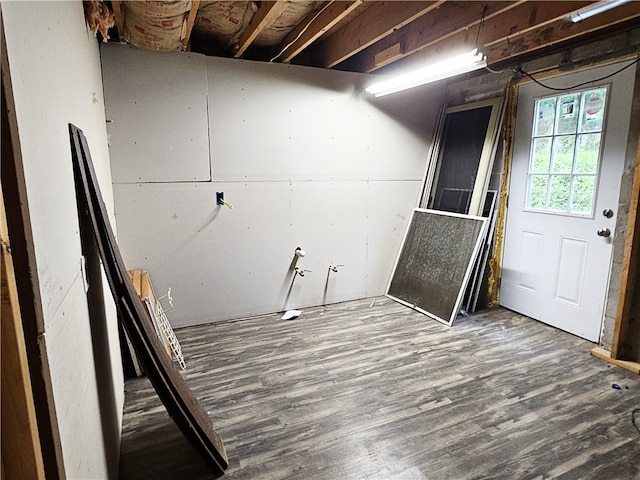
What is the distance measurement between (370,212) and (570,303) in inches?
81.0

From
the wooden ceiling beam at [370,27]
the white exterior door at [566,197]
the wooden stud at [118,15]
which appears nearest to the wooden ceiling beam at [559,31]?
the white exterior door at [566,197]

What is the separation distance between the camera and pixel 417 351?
9.81ft

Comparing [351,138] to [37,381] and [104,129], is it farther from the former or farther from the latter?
[37,381]

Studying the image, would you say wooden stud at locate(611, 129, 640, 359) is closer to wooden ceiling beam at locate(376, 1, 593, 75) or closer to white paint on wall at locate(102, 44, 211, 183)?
wooden ceiling beam at locate(376, 1, 593, 75)

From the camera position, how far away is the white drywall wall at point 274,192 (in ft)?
10.4

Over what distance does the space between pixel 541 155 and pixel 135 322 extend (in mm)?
3581

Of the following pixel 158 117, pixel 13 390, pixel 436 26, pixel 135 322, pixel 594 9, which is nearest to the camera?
pixel 13 390

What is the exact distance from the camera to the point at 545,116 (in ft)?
11.0

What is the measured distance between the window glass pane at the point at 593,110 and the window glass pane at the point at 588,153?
0.21ft

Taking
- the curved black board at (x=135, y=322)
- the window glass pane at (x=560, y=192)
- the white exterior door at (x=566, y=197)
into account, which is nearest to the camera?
the curved black board at (x=135, y=322)

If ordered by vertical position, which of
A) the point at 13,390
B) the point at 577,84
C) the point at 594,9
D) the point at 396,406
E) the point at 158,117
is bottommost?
the point at 396,406

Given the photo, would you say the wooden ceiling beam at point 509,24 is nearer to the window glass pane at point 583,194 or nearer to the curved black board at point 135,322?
the window glass pane at point 583,194

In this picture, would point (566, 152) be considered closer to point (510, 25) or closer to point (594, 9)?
point (510, 25)

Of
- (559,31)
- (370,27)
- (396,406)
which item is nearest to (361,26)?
(370,27)
